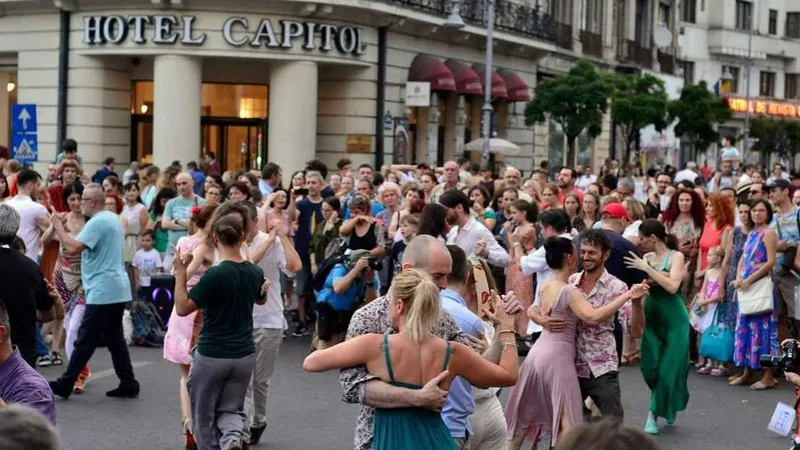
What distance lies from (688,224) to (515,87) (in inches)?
915

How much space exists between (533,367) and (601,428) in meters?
5.82

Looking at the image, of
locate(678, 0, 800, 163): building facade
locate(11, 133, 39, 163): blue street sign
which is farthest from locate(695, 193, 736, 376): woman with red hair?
locate(678, 0, 800, 163): building facade

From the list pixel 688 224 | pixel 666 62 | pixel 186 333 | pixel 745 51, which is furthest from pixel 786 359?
pixel 745 51

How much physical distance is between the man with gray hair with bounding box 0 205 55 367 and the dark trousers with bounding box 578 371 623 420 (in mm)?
3450

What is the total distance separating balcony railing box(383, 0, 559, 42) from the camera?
3369cm

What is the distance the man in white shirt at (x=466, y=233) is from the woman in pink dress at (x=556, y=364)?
13.7ft

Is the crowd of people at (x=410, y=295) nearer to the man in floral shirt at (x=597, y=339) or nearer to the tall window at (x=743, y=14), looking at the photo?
the man in floral shirt at (x=597, y=339)

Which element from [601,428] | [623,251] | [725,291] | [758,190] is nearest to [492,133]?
[758,190]

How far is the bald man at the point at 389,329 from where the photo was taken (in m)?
5.93

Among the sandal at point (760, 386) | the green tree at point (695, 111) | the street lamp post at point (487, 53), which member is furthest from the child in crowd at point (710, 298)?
the green tree at point (695, 111)

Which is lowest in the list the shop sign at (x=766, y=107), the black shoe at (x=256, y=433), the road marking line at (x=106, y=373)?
the road marking line at (x=106, y=373)

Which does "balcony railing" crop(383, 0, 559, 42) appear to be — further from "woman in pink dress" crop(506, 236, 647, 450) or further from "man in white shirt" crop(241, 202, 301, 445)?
"woman in pink dress" crop(506, 236, 647, 450)

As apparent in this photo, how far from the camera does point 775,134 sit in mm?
65938

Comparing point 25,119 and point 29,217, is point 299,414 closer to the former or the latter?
point 29,217
